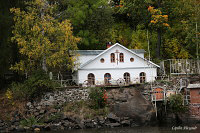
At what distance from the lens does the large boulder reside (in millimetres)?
37594

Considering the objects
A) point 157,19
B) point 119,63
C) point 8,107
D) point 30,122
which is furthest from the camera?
point 157,19

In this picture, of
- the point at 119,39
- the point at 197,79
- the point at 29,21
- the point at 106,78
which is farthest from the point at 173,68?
the point at 29,21

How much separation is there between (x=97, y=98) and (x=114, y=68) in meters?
Answer: 6.66

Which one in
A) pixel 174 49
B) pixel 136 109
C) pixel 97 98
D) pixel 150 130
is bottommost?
pixel 150 130

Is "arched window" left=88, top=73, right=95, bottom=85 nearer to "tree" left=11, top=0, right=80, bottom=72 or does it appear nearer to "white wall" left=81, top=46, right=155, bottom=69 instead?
"white wall" left=81, top=46, right=155, bottom=69

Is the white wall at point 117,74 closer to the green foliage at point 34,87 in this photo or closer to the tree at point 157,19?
the green foliage at point 34,87

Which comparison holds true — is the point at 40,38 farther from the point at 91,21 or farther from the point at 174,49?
the point at 174,49

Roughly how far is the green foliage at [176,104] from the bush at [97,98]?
285 inches

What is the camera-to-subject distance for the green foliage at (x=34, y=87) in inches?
1554

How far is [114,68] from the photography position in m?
44.0

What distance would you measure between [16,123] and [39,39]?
32.6ft

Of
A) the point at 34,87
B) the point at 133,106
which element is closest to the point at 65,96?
the point at 34,87

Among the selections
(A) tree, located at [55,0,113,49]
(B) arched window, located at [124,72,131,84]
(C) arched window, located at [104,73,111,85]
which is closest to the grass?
(C) arched window, located at [104,73,111,85]

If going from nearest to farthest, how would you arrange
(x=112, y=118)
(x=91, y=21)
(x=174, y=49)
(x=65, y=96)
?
(x=112, y=118) → (x=65, y=96) → (x=174, y=49) → (x=91, y=21)
